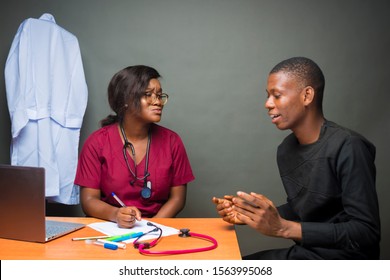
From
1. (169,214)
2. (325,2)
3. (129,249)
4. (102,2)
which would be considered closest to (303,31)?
(325,2)

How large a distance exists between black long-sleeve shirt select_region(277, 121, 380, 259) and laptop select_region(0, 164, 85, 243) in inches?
39.9

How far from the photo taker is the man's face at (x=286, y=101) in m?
1.95

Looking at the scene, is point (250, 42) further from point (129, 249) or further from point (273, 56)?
point (129, 249)

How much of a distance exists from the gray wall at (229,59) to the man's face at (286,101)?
1471 millimetres

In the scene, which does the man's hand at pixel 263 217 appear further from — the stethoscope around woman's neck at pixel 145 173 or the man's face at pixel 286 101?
the stethoscope around woman's neck at pixel 145 173

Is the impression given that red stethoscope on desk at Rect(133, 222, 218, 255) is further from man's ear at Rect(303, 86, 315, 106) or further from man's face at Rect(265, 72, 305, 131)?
man's ear at Rect(303, 86, 315, 106)

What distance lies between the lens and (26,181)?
65.0 inches

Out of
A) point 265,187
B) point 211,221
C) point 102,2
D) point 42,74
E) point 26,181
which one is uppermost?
point 102,2

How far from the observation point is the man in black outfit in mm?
1725

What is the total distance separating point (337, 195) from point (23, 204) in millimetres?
1238

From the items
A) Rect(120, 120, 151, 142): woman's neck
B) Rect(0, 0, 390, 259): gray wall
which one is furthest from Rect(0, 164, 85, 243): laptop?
Rect(0, 0, 390, 259): gray wall

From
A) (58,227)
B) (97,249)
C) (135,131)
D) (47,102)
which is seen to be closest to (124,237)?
(97,249)

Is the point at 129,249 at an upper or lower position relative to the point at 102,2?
lower
